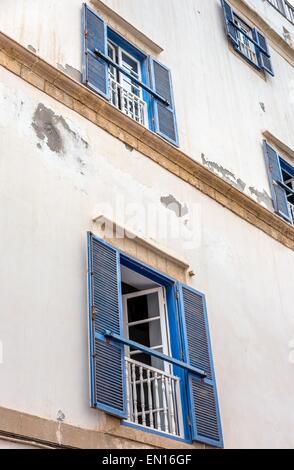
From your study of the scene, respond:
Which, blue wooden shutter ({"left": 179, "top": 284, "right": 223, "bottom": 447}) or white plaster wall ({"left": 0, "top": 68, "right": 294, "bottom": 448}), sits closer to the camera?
white plaster wall ({"left": 0, "top": 68, "right": 294, "bottom": 448})

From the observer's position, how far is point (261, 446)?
8008 mm

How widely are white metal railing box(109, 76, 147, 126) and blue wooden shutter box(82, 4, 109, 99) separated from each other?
1.02 ft

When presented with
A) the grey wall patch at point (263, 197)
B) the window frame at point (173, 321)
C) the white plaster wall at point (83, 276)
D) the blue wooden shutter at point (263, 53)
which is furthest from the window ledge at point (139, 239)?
the blue wooden shutter at point (263, 53)

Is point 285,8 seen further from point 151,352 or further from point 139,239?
point 151,352

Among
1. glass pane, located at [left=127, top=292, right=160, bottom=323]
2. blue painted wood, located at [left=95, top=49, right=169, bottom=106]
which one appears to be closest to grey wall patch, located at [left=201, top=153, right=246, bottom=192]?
blue painted wood, located at [left=95, top=49, right=169, bottom=106]

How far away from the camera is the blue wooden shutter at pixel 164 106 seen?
959cm

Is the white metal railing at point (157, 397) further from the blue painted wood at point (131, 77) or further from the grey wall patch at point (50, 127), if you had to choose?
the blue painted wood at point (131, 77)

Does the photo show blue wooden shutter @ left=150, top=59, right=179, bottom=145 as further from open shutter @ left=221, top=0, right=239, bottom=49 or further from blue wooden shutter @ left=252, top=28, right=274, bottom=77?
blue wooden shutter @ left=252, top=28, right=274, bottom=77

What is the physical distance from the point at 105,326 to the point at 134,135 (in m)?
3.04

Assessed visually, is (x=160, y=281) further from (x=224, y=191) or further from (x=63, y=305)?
(x=224, y=191)

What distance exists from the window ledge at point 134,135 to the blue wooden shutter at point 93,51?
1.11 ft

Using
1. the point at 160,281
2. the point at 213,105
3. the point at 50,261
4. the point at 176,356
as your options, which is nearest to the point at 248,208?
the point at 213,105

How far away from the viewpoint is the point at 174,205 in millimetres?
9016

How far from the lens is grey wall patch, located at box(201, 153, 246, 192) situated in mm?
10180
